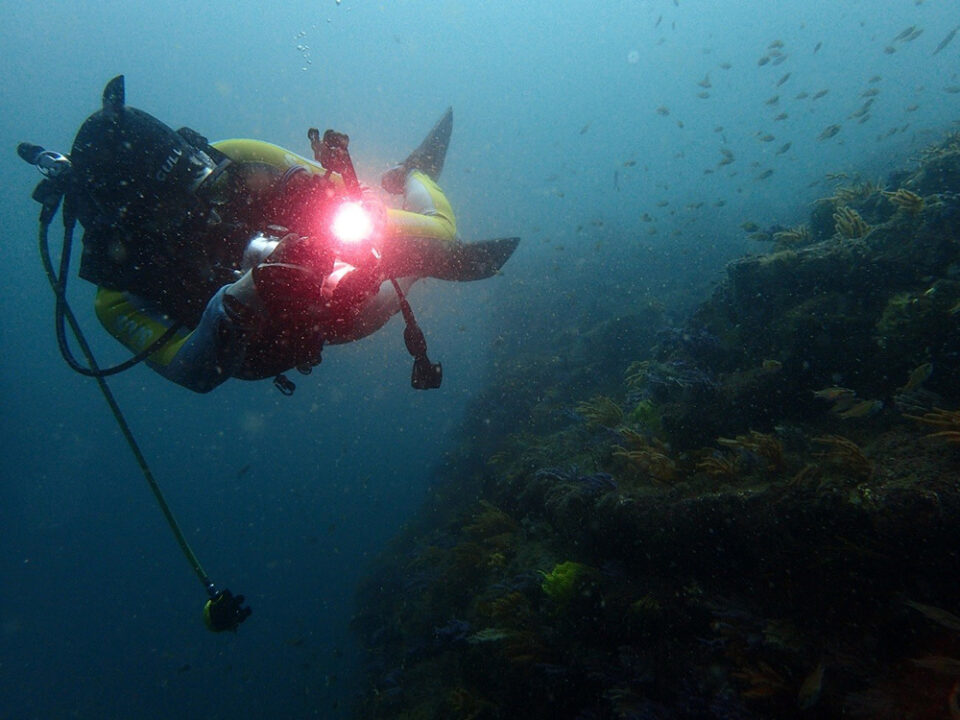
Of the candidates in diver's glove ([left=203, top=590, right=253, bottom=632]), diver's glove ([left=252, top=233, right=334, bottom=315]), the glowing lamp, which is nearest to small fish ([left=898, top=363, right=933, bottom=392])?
the glowing lamp

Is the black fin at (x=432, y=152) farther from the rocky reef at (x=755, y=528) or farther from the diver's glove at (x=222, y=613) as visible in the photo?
the diver's glove at (x=222, y=613)

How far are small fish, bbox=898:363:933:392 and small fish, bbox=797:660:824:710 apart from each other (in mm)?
2568

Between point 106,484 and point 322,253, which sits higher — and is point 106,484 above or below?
below

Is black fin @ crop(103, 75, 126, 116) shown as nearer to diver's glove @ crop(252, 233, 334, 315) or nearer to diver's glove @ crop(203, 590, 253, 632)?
diver's glove @ crop(252, 233, 334, 315)

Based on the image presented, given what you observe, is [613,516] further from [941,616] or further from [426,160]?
[426,160]

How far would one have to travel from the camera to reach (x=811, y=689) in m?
2.62

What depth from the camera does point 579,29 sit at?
129 meters

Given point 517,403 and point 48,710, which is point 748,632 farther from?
point 48,710

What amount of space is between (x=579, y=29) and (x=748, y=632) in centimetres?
16688

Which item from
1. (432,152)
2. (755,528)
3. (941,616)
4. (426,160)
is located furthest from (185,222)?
(941,616)

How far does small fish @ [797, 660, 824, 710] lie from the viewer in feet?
8.50

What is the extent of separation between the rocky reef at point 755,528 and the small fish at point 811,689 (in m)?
0.02

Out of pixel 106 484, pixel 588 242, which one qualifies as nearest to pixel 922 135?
pixel 588 242

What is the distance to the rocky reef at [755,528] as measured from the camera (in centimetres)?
271
